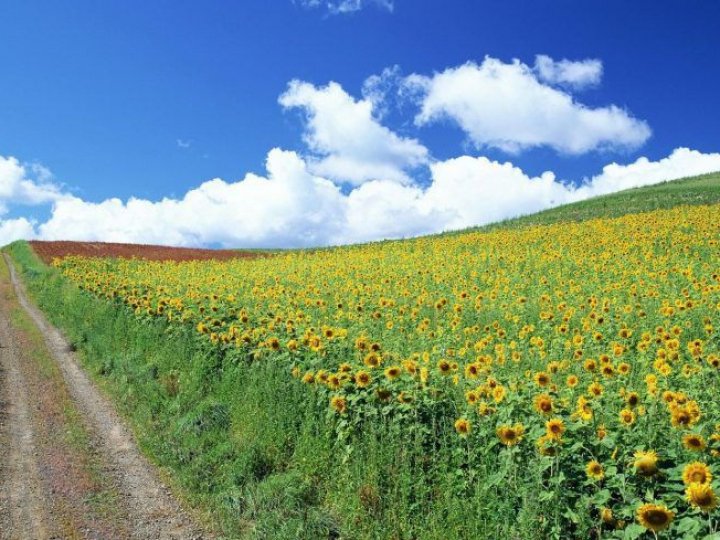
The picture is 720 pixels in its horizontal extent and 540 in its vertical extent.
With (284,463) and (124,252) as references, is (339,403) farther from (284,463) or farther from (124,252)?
(124,252)

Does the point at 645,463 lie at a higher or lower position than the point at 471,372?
lower

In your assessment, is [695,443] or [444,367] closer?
[695,443]

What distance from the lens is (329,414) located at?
7164 mm

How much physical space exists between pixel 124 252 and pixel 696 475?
45.4 metres

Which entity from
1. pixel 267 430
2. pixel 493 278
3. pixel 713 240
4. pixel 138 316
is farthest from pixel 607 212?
pixel 267 430

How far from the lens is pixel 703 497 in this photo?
150 inches

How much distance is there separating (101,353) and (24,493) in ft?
25.3

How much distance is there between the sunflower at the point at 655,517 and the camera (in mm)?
3914

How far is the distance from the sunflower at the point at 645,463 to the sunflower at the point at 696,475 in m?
0.31

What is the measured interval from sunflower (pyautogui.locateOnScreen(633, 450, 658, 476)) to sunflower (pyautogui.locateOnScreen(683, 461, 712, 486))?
12.1 inches

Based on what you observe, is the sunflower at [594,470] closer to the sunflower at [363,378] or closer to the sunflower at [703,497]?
the sunflower at [703,497]

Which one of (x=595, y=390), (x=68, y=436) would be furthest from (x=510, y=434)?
(x=68, y=436)

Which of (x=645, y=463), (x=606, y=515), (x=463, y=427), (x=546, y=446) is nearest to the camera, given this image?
(x=645, y=463)

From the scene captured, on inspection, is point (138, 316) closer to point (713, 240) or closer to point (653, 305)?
point (653, 305)
